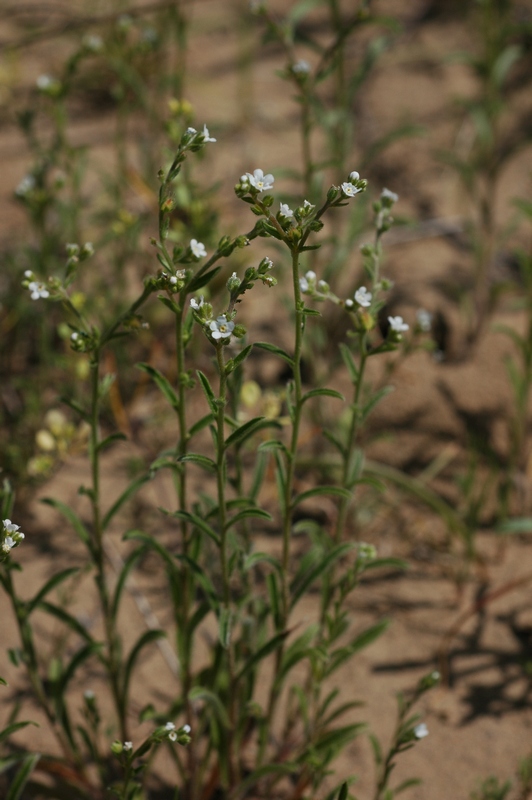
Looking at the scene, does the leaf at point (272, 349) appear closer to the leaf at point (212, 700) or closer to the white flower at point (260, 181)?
the white flower at point (260, 181)

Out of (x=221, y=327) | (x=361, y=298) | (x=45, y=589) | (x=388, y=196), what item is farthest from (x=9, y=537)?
(x=388, y=196)

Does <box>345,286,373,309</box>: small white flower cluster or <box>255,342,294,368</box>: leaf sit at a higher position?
<box>345,286,373,309</box>: small white flower cluster

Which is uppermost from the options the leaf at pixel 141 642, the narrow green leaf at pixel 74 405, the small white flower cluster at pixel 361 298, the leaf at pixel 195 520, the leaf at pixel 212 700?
the small white flower cluster at pixel 361 298

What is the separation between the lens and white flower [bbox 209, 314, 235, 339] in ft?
5.92

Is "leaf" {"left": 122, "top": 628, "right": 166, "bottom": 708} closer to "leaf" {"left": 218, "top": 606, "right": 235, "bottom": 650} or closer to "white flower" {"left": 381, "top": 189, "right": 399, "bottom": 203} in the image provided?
"leaf" {"left": 218, "top": 606, "right": 235, "bottom": 650}

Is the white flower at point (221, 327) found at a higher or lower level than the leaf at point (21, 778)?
higher

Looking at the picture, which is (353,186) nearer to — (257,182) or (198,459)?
(257,182)

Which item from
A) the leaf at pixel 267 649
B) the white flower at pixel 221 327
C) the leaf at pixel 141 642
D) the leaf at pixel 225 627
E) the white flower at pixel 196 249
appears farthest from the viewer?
the leaf at pixel 141 642

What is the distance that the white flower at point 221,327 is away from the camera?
1.80 metres

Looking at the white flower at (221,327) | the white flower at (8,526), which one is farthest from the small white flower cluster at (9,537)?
the white flower at (221,327)

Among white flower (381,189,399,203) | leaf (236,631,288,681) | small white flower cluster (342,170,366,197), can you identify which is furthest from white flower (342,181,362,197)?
leaf (236,631,288,681)

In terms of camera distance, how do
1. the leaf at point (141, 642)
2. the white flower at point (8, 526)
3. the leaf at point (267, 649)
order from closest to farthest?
the white flower at point (8, 526) → the leaf at point (267, 649) → the leaf at point (141, 642)

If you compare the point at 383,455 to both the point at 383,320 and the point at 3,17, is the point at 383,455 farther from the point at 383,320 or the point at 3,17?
the point at 3,17

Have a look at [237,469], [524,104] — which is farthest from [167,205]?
[524,104]
